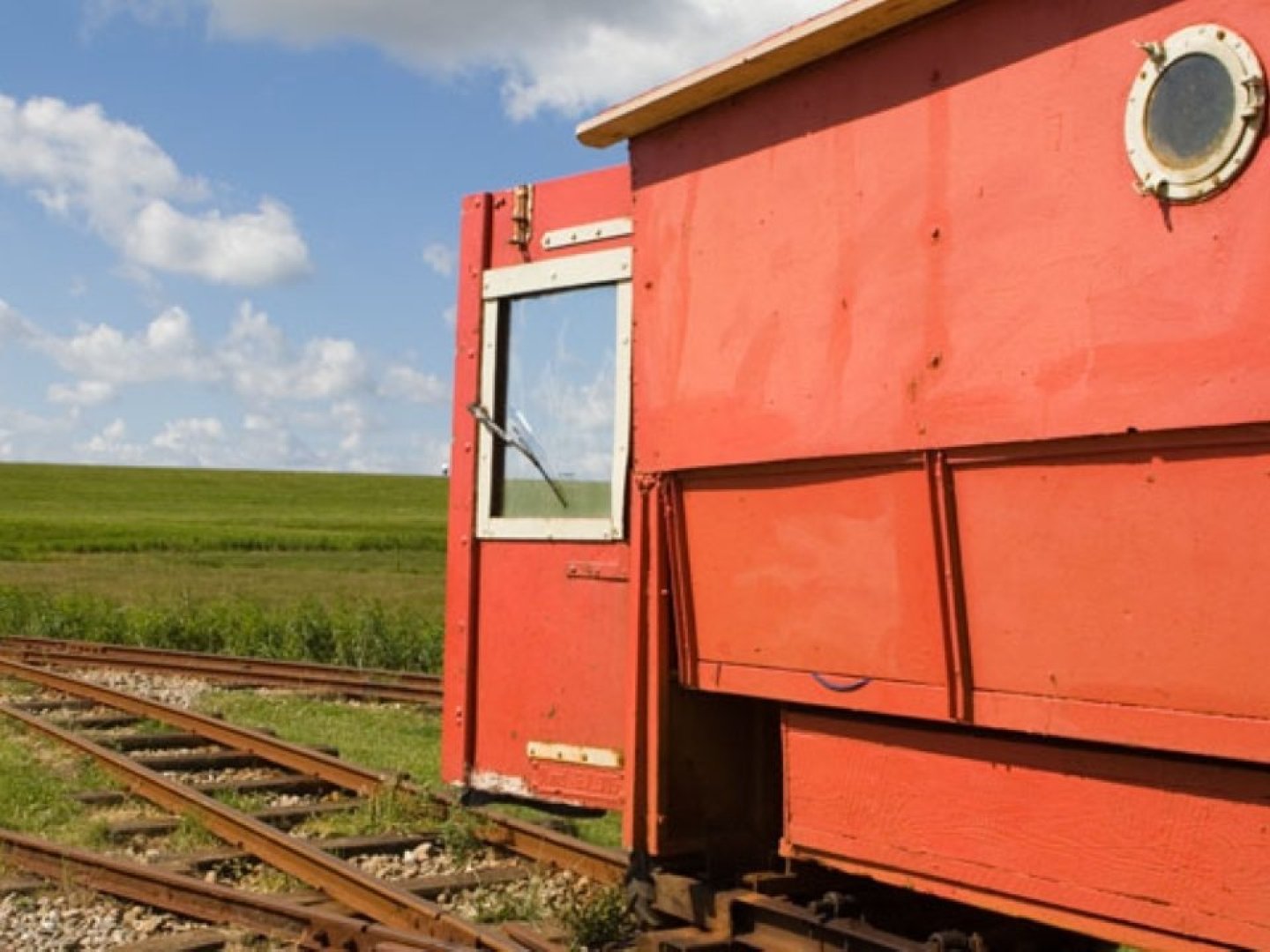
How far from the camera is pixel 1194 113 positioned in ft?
11.9

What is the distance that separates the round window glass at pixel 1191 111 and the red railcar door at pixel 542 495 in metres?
2.21

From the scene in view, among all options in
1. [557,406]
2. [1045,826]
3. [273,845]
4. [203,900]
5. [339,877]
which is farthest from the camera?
[273,845]

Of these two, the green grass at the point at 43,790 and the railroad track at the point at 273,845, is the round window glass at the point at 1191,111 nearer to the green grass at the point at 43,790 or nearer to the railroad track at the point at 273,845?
the railroad track at the point at 273,845

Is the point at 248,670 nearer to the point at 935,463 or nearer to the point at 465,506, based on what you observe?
the point at 465,506

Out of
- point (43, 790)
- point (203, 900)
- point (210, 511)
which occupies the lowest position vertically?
point (203, 900)

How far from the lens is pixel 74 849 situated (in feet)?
25.0

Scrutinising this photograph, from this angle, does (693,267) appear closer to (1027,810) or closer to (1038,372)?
(1038,372)

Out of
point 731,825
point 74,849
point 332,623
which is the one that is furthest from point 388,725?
point 731,825

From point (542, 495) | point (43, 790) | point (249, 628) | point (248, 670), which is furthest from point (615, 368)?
point (249, 628)

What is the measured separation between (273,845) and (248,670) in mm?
8399

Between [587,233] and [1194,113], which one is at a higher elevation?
[587,233]

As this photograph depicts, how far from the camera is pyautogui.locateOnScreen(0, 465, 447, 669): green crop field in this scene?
65.2 feet

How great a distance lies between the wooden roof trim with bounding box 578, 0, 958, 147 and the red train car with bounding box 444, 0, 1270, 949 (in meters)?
0.01

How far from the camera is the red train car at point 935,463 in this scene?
3.58 m
